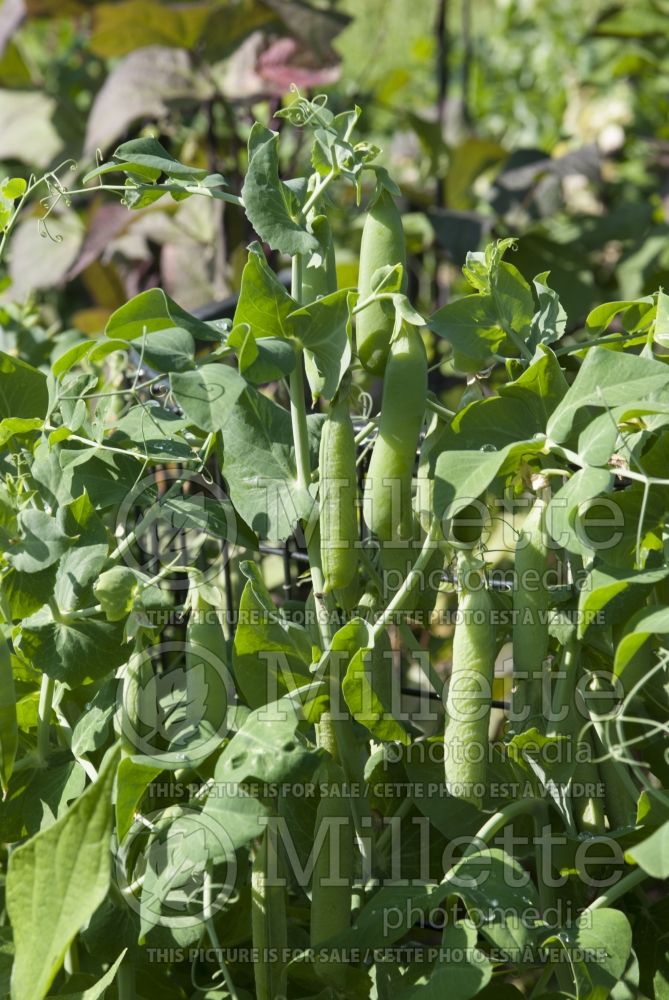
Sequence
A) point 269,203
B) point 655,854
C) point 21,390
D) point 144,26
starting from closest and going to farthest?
point 655,854 < point 269,203 < point 21,390 < point 144,26

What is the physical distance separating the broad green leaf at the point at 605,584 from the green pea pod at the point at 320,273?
21 centimetres

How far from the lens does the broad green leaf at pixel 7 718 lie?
58 centimetres

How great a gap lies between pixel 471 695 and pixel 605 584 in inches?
4.6

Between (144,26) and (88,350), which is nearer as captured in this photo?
(88,350)

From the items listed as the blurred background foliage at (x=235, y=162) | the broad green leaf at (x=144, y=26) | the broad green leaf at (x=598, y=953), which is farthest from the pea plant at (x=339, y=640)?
the broad green leaf at (x=144, y=26)

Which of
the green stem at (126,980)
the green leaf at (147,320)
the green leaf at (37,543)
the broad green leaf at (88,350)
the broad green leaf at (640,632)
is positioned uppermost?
the green leaf at (147,320)

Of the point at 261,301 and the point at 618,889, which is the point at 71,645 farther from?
the point at 618,889

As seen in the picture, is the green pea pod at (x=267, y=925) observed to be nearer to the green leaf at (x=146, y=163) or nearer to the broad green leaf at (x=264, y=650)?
the broad green leaf at (x=264, y=650)

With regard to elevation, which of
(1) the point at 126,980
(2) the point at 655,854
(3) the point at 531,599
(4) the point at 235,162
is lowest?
(1) the point at 126,980

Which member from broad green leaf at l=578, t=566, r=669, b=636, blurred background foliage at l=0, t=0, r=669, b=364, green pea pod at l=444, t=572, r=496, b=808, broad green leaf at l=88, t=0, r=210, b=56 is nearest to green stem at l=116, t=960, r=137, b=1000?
green pea pod at l=444, t=572, r=496, b=808

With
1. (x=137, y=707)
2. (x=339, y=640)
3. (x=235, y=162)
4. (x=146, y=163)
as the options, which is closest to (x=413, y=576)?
(x=339, y=640)

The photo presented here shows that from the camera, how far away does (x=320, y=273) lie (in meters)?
0.61

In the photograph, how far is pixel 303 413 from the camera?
591 millimetres

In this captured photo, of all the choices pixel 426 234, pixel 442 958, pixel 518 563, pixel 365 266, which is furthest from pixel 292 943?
pixel 426 234
